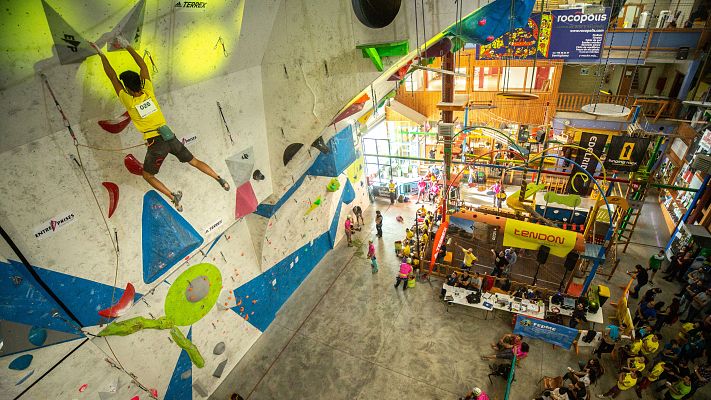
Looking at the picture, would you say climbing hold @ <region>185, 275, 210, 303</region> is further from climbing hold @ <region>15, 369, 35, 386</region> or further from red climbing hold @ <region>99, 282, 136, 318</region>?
climbing hold @ <region>15, 369, 35, 386</region>

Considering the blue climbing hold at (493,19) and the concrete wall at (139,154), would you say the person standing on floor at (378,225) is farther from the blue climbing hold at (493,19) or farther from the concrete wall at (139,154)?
the blue climbing hold at (493,19)

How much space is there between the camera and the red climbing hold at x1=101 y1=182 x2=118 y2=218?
459 centimetres

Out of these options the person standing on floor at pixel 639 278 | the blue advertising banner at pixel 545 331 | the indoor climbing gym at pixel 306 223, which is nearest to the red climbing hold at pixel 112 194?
the indoor climbing gym at pixel 306 223

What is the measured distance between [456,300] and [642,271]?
18.5 ft

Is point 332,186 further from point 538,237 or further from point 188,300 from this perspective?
point 538,237

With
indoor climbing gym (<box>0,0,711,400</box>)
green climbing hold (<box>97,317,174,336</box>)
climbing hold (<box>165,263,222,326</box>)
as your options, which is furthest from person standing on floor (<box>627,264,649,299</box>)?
green climbing hold (<box>97,317,174,336</box>)

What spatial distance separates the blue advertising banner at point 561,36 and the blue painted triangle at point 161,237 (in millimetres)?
10909

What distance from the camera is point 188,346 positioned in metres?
7.29

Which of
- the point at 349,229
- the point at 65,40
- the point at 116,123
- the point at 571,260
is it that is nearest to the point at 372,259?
the point at 349,229

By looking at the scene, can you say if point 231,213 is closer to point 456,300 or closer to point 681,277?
point 456,300

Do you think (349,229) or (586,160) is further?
(349,229)

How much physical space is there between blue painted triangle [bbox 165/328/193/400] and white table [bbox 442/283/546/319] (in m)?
6.99

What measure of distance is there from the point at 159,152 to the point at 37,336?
300 centimetres

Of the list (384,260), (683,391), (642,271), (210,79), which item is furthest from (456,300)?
(210,79)
